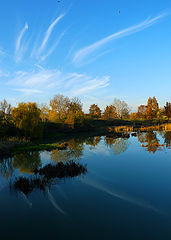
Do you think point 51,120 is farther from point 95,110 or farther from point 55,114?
point 95,110

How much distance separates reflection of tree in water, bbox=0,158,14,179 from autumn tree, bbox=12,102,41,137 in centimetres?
1572

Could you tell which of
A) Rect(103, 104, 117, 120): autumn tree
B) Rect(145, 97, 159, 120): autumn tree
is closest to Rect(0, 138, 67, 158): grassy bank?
Rect(103, 104, 117, 120): autumn tree

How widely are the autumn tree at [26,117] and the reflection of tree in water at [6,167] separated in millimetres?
15718

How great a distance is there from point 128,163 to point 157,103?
95986 mm

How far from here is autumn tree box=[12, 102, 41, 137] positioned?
35.2 meters

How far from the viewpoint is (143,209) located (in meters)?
8.99

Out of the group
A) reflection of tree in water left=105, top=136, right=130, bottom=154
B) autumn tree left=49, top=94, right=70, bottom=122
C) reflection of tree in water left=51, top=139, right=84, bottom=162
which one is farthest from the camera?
autumn tree left=49, top=94, right=70, bottom=122

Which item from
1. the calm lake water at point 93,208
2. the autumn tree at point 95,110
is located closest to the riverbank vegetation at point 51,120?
the autumn tree at point 95,110

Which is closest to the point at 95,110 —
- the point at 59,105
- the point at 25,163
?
the point at 59,105

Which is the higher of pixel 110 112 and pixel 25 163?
pixel 110 112

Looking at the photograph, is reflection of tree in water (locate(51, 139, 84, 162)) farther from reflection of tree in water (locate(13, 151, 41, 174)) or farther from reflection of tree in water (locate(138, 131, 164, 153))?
reflection of tree in water (locate(138, 131, 164, 153))

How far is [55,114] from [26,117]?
32.1m

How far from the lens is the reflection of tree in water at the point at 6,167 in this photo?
49.5 feet

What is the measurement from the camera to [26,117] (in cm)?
3531
